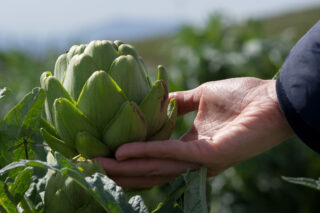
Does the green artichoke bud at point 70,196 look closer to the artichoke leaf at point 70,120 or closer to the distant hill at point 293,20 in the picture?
the artichoke leaf at point 70,120

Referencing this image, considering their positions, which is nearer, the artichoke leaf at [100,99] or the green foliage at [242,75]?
the artichoke leaf at [100,99]

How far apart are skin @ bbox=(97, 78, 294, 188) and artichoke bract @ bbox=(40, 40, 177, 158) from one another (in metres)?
0.02

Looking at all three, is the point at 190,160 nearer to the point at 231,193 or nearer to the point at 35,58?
the point at 231,193

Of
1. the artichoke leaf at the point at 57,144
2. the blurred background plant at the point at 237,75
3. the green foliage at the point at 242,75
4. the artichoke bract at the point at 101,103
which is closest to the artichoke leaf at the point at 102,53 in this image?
the artichoke bract at the point at 101,103

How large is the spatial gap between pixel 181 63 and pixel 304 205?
35.0 inches

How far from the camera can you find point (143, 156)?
1.85 feet

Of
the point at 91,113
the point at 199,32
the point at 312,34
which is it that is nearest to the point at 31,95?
the point at 91,113

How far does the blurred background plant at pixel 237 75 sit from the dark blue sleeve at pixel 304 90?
0.97 metres

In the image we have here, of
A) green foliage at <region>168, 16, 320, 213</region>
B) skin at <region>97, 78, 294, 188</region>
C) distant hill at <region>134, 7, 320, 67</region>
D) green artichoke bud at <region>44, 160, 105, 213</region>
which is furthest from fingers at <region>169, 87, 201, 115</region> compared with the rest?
distant hill at <region>134, 7, 320, 67</region>

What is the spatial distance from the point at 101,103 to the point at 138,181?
135 millimetres

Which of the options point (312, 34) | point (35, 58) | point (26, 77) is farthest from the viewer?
point (35, 58)

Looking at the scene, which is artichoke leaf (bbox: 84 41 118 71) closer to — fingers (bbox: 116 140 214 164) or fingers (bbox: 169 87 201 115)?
fingers (bbox: 116 140 214 164)

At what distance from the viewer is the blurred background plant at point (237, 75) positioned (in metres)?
1.93

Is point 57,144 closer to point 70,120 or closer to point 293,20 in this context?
point 70,120
